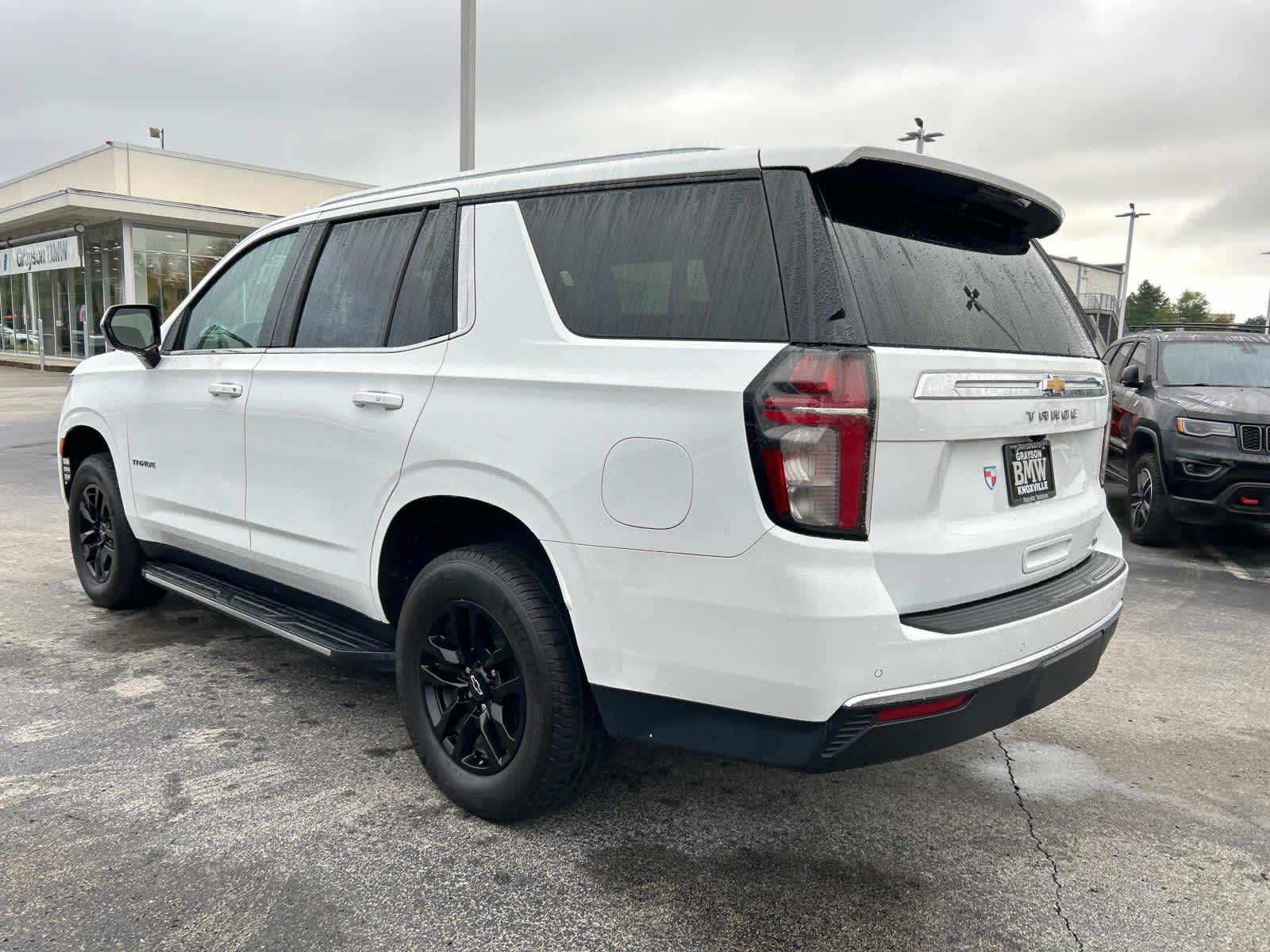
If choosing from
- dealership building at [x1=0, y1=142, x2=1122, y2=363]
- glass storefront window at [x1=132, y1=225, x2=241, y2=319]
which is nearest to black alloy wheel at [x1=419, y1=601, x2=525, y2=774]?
dealership building at [x1=0, y1=142, x2=1122, y2=363]

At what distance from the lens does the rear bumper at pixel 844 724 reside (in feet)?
7.22

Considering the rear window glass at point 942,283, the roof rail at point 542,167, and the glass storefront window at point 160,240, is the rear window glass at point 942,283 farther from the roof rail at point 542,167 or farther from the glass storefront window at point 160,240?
the glass storefront window at point 160,240

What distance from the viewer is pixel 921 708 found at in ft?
7.36

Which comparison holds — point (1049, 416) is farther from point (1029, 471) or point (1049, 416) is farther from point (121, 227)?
point (121, 227)

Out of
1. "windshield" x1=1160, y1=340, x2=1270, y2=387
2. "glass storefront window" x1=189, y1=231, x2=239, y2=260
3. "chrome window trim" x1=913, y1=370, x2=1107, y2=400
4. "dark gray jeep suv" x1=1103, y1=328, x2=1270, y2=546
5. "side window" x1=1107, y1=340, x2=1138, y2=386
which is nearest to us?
"chrome window trim" x1=913, y1=370, x2=1107, y2=400

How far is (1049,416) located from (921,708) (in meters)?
0.96

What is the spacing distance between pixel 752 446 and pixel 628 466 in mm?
340

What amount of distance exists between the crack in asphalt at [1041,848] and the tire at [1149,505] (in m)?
4.28

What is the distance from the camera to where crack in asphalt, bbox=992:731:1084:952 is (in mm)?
2451

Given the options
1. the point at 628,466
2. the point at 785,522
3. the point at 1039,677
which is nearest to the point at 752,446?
the point at 785,522

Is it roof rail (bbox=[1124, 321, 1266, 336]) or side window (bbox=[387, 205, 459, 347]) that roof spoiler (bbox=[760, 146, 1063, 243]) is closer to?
side window (bbox=[387, 205, 459, 347])

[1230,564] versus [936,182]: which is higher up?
[936,182]

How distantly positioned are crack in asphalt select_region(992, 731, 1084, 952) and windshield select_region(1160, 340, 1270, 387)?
5233mm

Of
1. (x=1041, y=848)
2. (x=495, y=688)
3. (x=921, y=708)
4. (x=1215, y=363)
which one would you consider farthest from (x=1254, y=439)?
(x=495, y=688)
